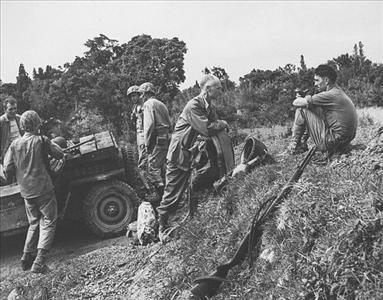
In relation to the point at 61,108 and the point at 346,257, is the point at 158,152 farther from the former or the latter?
the point at 61,108

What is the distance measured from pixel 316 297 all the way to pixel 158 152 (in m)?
5.01

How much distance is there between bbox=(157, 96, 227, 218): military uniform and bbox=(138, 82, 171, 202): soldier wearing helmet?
1.13 m

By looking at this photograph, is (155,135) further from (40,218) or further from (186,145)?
(40,218)

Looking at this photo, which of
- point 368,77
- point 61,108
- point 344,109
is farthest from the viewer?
point 61,108

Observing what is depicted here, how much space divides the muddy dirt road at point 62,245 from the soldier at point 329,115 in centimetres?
344

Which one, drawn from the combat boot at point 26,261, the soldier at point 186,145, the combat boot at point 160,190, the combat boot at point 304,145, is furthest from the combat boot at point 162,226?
the combat boot at point 304,145

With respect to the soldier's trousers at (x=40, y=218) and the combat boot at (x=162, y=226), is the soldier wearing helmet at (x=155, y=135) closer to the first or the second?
the combat boot at (x=162, y=226)

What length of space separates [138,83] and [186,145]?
6.03 metres

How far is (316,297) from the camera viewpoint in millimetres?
3010

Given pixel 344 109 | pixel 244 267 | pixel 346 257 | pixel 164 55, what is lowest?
pixel 244 267

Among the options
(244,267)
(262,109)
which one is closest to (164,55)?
(262,109)

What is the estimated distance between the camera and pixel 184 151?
650 centimetres

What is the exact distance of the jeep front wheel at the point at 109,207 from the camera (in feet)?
26.1

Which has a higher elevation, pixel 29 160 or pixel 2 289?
pixel 29 160
